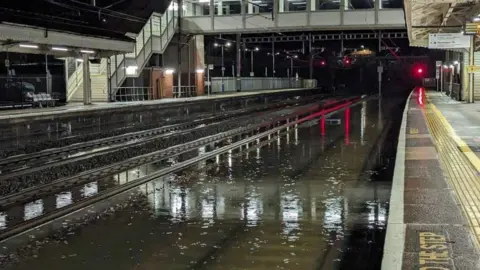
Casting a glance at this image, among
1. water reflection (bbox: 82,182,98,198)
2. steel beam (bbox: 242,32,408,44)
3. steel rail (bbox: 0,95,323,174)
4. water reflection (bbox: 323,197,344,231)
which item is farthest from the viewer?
steel beam (bbox: 242,32,408,44)

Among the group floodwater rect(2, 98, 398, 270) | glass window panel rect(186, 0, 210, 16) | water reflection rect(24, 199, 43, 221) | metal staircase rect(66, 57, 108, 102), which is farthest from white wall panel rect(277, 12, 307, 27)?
water reflection rect(24, 199, 43, 221)

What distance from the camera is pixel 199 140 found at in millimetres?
19703

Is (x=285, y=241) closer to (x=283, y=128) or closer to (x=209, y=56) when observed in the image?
(x=283, y=128)

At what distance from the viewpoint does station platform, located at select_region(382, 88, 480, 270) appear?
5704 mm

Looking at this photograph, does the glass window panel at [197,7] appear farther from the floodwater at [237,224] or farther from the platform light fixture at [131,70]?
the floodwater at [237,224]

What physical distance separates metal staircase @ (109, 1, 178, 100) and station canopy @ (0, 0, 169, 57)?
6.42ft

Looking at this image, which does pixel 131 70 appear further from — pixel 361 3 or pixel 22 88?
pixel 361 3

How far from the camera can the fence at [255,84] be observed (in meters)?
59.0

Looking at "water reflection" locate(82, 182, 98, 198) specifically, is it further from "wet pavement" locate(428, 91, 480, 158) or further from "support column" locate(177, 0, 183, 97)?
"support column" locate(177, 0, 183, 97)

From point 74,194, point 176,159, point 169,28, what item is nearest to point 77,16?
point 169,28

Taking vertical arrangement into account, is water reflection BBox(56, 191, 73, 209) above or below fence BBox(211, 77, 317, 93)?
below

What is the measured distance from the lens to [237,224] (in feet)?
26.3

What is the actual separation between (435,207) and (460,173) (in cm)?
339

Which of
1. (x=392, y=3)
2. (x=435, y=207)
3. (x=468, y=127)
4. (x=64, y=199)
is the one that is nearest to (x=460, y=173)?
(x=435, y=207)
